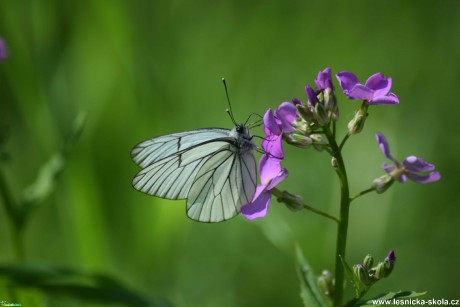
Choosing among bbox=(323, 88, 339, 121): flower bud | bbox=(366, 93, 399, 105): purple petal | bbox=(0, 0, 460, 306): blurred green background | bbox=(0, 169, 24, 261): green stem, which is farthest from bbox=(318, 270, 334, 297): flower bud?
bbox=(0, 169, 24, 261): green stem

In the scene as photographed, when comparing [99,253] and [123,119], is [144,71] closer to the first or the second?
[123,119]

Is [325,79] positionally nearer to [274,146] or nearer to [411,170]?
[274,146]

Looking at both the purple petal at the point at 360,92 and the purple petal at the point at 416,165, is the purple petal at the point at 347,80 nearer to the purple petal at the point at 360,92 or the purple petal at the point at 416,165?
the purple petal at the point at 360,92

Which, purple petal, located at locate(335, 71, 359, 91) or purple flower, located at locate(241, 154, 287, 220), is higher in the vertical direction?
purple petal, located at locate(335, 71, 359, 91)

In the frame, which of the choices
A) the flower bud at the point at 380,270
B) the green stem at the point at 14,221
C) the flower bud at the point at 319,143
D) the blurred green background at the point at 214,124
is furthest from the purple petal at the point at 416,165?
the green stem at the point at 14,221

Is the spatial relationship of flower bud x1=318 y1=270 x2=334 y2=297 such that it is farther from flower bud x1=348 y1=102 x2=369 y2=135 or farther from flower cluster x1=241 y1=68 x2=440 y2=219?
flower bud x1=348 y1=102 x2=369 y2=135

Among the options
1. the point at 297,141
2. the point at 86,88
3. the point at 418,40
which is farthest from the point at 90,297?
the point at 418,40

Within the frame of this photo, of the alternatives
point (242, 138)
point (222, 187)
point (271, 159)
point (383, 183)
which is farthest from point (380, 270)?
point (242, 138)
